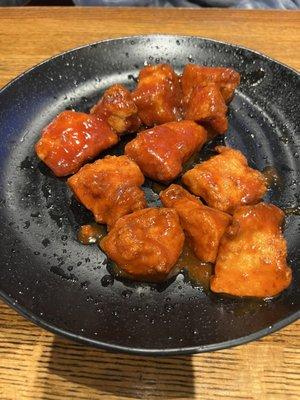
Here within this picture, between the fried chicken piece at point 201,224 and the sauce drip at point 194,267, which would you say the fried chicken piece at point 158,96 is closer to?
Result: the fried chicken piece at point 201,224

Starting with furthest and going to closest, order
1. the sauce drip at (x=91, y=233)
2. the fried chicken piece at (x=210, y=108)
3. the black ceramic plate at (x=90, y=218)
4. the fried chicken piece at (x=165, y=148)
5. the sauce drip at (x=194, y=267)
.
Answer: the fried chicken piece at (x=210, y=108) < the fried chicken piece at (x=165, y=148) < the sauce drip at (x=91, y=233) < the sauce drip at (x=194, y=267) < the black ceramic plate at (x=90, y=218)

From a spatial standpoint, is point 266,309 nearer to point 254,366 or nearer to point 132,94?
point 254,366

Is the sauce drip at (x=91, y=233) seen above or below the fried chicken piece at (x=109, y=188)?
below

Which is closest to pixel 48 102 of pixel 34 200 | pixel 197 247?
pixel 34 200

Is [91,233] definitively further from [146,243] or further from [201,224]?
[201,224]

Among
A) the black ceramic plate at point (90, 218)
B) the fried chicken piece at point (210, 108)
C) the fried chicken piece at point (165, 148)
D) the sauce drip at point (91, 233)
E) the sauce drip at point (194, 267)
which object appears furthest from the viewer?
the fried chicken piece at point (210, 108)

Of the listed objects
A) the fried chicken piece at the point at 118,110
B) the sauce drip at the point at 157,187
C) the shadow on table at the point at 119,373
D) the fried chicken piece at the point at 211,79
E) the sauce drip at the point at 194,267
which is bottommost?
the shadow on table at the point at 119,373

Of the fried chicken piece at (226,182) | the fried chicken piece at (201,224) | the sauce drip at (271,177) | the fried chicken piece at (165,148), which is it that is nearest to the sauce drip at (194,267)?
the fried chicken piece at (201,224)
